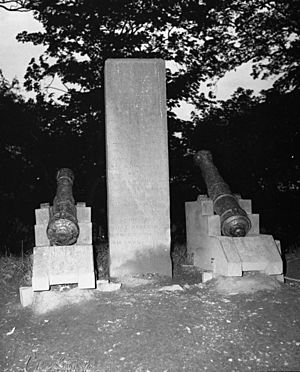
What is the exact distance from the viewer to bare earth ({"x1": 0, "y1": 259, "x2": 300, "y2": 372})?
12.9 ft

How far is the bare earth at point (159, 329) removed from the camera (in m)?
3.94

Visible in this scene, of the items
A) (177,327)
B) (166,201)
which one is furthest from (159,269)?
(177,327)

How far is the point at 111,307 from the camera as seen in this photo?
5.02 meters

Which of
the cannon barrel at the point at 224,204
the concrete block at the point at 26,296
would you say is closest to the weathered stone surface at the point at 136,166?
the cannon barrel at the point at 224,204

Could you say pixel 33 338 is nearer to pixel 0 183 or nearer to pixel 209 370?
pixel 209 370

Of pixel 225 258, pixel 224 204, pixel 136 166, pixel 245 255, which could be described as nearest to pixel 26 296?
pixel 136 166

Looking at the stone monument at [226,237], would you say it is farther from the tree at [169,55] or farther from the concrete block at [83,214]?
the tree at [169,55]

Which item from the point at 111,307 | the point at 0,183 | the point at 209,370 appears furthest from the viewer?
the point at 0,183

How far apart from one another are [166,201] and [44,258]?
1.85 meters

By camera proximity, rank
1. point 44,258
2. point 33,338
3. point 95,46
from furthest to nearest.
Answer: point 95,46
point 44,258
point 33,338

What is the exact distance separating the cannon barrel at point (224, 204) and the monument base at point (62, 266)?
1797 mm

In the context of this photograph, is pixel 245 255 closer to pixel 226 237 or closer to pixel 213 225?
pixel 226 237

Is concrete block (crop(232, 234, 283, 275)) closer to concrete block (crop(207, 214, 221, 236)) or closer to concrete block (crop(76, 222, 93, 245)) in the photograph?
concrete block (crop(207, 214, 221, 236))

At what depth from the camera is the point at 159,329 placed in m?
4.46
